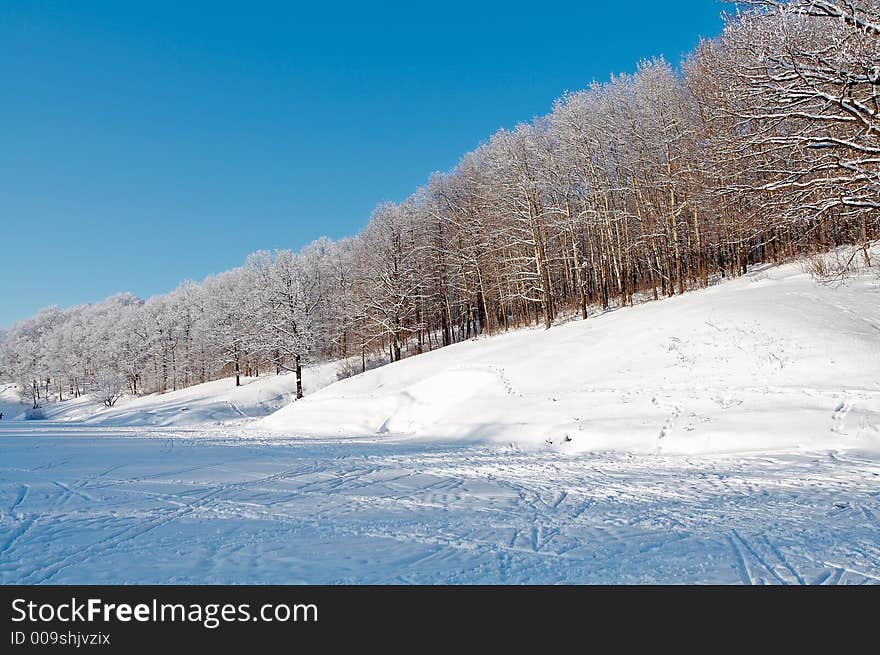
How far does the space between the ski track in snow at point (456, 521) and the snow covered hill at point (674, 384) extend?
1.47 metres

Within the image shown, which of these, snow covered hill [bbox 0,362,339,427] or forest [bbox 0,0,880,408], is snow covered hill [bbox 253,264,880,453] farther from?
snow covered hill [bbox 0,362,339,427]

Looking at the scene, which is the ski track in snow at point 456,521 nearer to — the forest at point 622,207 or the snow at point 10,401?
the forest at point 622,207

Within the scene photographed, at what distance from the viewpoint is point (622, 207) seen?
3178 centimetres

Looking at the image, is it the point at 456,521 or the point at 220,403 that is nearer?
the point at 456,521

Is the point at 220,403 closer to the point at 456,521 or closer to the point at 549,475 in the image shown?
the point at 549,475

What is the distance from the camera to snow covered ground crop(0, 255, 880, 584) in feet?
15.5

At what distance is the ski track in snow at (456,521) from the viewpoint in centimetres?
450

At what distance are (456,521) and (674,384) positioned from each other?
10077 millimetres

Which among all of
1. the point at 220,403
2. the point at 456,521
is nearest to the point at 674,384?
the point at 456,521

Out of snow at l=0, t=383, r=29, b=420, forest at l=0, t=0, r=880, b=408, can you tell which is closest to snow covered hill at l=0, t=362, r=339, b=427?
forest at l=0, t=0, r=880, b=408

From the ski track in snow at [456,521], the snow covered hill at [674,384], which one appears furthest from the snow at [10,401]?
the ski track in snow at [456,521]
